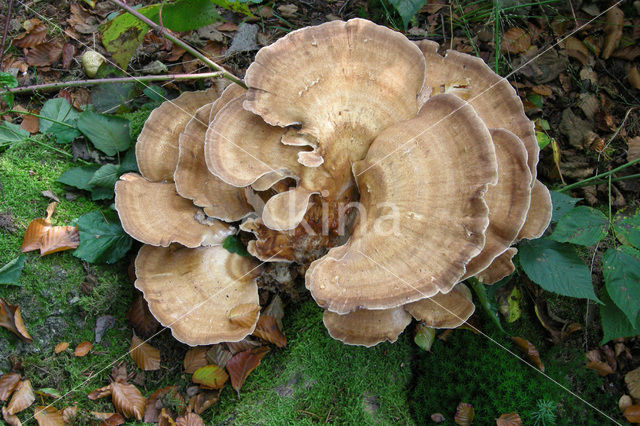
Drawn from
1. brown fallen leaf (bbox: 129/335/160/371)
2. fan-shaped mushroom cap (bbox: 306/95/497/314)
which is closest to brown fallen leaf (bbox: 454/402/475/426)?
fan-shaped mushroom cap (bbox: 306/95/497/314)

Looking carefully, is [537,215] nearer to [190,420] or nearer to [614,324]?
[614,324]

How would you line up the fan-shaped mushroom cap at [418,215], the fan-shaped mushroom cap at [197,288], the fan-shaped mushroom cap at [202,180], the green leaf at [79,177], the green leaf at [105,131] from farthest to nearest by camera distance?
the green leaf at [105,131], the green leaf at [79,177], the fan-shaped mushroom cap at [202,180], the fan-shaped mushroom cap at [197,288], the fan-shaped mushroom cap at [418,215]

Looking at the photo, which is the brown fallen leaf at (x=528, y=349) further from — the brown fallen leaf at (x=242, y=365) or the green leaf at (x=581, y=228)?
the brown fallen leaf at (x=242, y=365)

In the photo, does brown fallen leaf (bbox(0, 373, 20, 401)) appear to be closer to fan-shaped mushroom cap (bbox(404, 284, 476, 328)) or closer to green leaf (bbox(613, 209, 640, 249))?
fan-shaped mushroom cap (bbox(404, 284, 476, 328))

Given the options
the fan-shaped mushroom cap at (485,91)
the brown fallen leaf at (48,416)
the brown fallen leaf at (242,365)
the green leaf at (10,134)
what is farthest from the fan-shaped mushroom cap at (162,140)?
the fan-shaped mushroom cap at (485,91)

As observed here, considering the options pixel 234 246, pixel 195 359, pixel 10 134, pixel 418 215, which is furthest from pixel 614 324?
pixel 10 134

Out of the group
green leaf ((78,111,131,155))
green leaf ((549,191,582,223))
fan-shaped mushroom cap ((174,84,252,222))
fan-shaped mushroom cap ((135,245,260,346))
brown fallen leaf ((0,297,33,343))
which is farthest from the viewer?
green leaf ((78,111,131,155))
